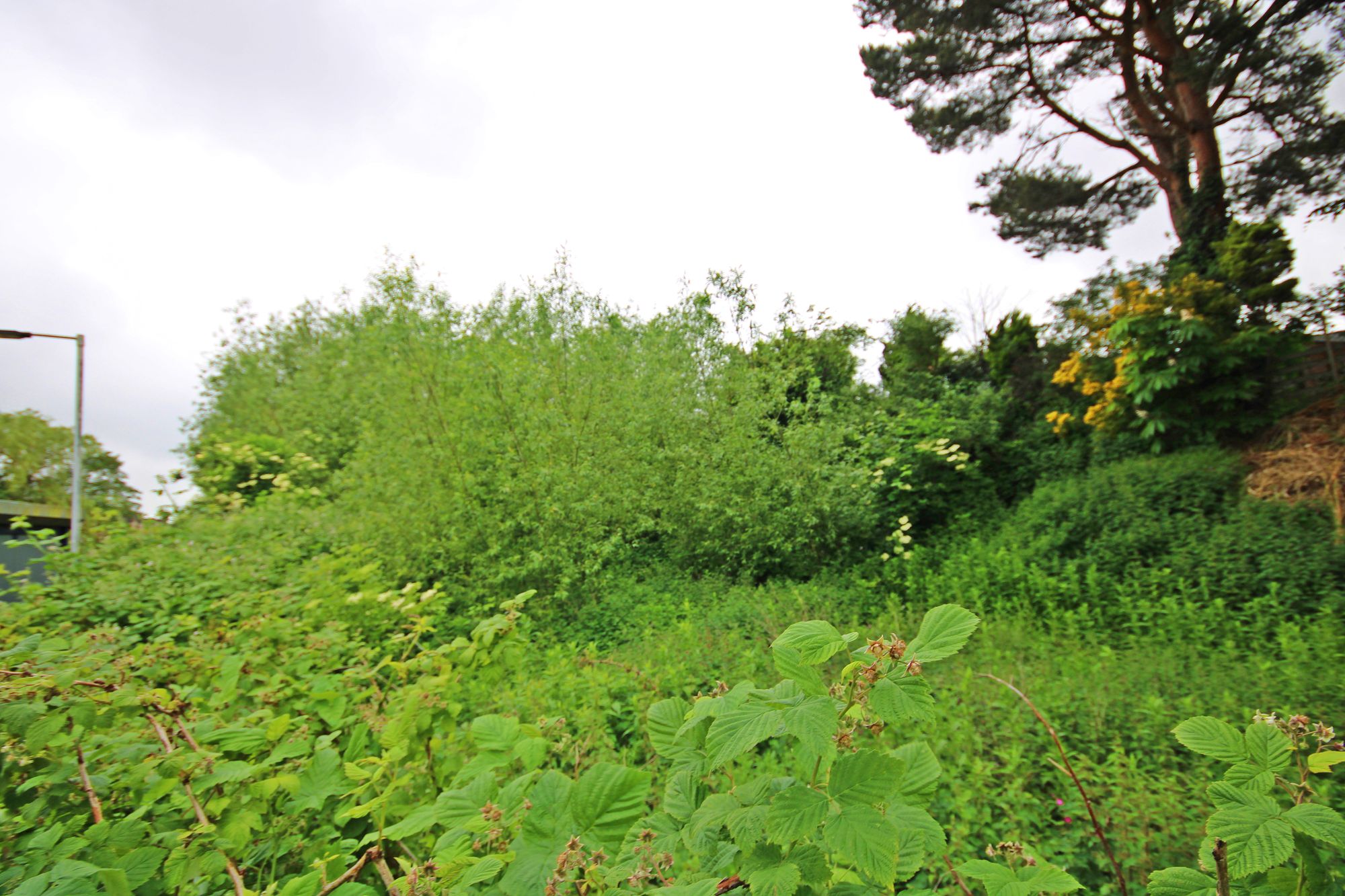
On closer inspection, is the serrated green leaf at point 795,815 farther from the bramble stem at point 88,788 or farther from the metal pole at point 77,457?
the metal pole at point 77,457

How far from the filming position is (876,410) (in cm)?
980

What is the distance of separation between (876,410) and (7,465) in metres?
11.5

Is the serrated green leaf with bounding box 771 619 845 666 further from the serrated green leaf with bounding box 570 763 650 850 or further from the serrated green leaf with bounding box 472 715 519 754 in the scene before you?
the serrated green leaf with bounding box 472 715 519 754

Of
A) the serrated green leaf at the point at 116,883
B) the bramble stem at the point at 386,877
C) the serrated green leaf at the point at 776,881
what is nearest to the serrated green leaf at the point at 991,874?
the serrated green leaf at the point at 776,881

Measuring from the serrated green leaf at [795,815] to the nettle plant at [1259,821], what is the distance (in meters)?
0.34

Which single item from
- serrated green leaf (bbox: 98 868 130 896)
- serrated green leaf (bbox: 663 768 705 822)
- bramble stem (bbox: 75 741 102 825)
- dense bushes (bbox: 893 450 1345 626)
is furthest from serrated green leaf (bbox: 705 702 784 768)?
dense bushes (bbox: 893 450 1345 626)

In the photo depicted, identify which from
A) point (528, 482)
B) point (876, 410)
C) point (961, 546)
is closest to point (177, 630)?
point (528, 482)

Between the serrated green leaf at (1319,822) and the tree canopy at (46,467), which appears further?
the tree canopy at (46,467)

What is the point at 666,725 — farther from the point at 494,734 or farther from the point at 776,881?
the point at 494,734

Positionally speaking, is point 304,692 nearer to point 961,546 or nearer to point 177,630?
point 177,630

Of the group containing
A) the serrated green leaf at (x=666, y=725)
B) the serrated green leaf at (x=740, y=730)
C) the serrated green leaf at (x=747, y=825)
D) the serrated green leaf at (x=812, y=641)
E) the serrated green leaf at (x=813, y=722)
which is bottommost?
the serrated green leaf at (x=747, y=825)

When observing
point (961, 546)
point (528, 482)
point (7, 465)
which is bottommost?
point (961, 546)

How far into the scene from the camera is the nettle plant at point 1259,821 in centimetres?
62

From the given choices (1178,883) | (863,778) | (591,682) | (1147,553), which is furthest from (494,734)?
(1147,553)
